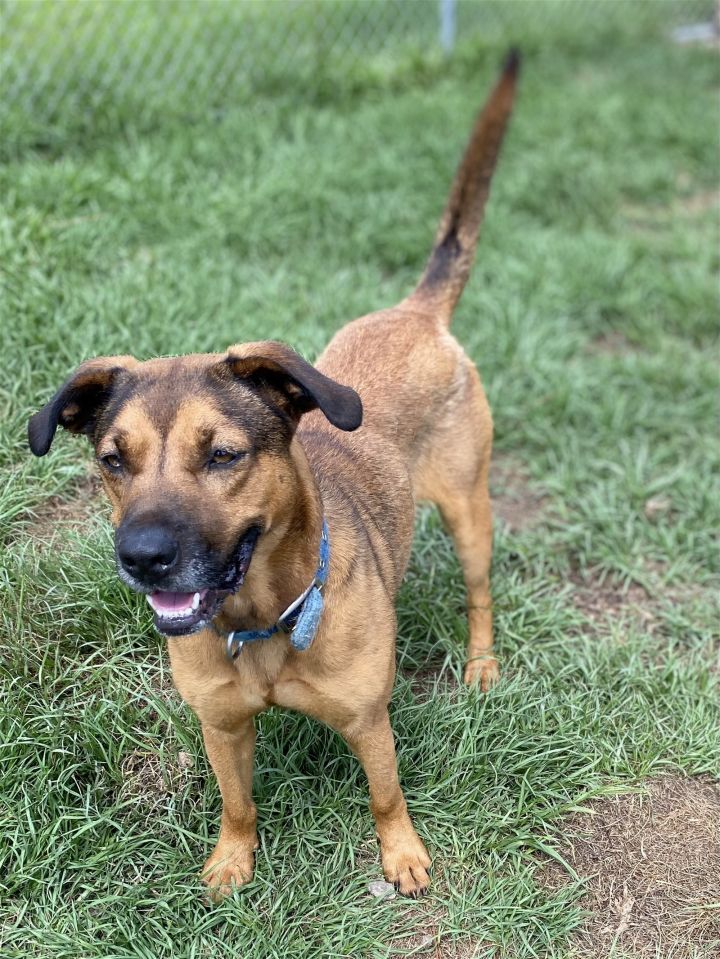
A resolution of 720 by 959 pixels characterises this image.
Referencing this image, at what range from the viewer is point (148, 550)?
7.79 ft

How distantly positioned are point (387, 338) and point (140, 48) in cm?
511

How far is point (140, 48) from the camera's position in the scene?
7699mm

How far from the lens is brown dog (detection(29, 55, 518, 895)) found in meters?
2.56

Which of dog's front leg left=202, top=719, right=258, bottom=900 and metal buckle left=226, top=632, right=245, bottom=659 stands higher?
metal buckle left=226, top=632, right=245, bottom=659

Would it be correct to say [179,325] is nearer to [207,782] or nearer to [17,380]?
[17,380]

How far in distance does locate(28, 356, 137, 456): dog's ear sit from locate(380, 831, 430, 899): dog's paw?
71.0 inches

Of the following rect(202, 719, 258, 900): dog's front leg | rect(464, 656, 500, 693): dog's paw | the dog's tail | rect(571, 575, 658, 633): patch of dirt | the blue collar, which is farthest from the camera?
rect(571, 575, 658, 633): patch of dirt

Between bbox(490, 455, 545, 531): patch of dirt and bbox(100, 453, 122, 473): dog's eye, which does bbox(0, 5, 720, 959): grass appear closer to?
bbox(490, 455, 545, 531): patch of dirt

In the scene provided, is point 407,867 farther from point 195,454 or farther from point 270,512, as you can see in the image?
point 195,454

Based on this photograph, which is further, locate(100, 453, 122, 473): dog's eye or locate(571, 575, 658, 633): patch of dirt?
locate(571, 575, 658, 633): patch of dirt

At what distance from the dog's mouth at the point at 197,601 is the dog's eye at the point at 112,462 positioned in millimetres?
368

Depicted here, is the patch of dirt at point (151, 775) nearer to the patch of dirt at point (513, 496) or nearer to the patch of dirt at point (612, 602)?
the patch of dirt at point (612, 602)

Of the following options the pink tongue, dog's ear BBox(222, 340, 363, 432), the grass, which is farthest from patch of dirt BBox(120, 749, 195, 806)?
dog's ear BBox(222, 340, 363, 432)

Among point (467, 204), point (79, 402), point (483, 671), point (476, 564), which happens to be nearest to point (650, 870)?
point (483, 671)
